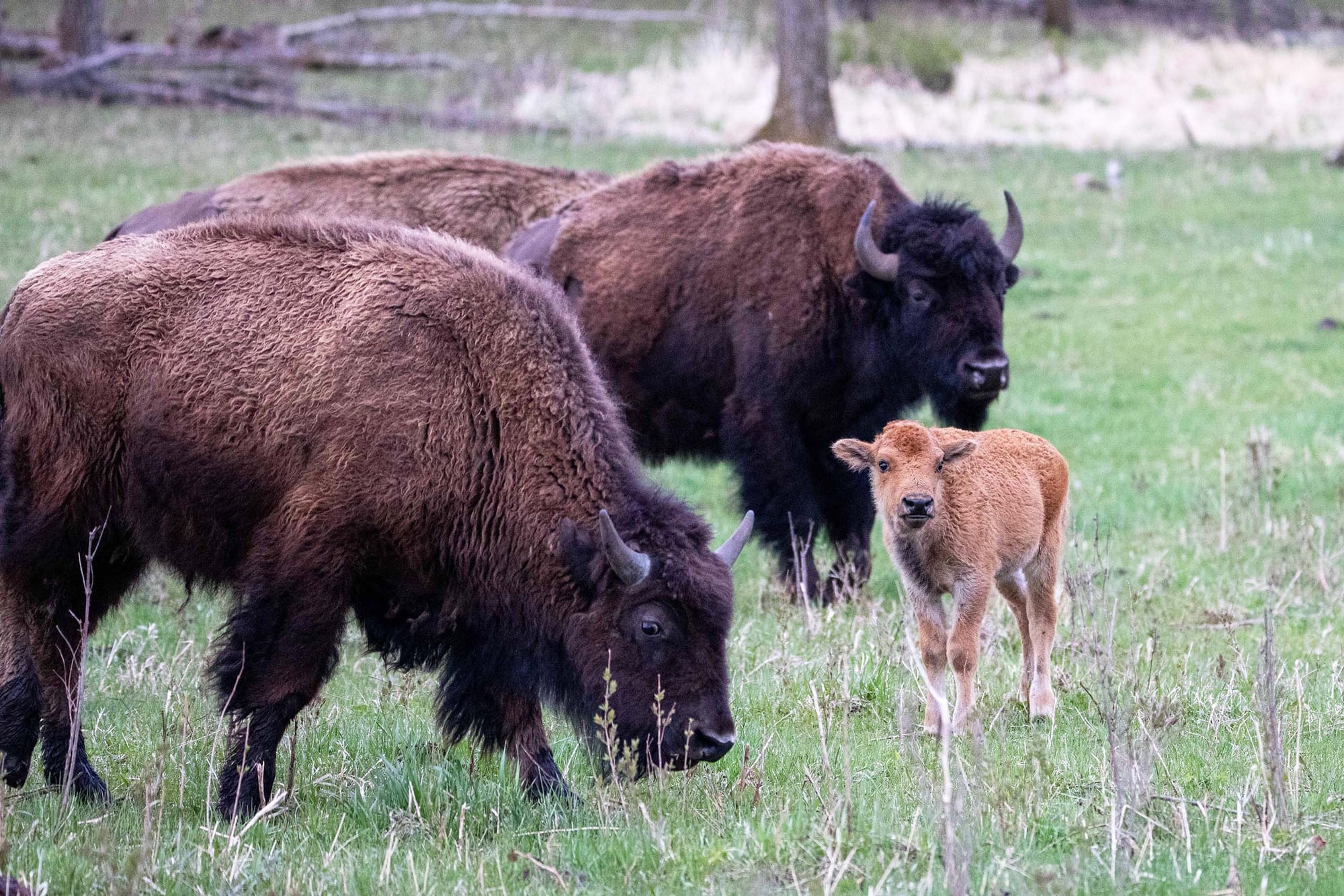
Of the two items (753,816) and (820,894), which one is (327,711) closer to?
(753,816)

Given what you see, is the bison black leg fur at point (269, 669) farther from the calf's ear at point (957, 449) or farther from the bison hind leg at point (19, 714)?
the calf's ear at point (957, 449)

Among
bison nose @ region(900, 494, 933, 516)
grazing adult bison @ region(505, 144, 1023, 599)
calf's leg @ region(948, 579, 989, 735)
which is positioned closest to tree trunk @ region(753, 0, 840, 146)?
grazing adult bison @ region(505, 144, 1023, 599)

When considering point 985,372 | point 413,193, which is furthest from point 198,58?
point 985,372

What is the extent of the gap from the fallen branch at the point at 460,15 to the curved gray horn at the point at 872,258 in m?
18.2

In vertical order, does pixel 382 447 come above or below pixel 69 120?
above

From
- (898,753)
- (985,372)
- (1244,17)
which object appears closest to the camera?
(898,753)

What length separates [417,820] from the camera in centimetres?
505

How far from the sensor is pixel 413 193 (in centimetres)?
1051

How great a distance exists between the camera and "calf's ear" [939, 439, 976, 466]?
19.7 feet

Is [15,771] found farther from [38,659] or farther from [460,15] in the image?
[460,15]

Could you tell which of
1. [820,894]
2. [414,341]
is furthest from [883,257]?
[820,894]

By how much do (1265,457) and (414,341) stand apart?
654 centimetres

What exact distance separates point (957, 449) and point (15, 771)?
3.89 meters

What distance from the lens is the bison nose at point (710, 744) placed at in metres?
5.02
